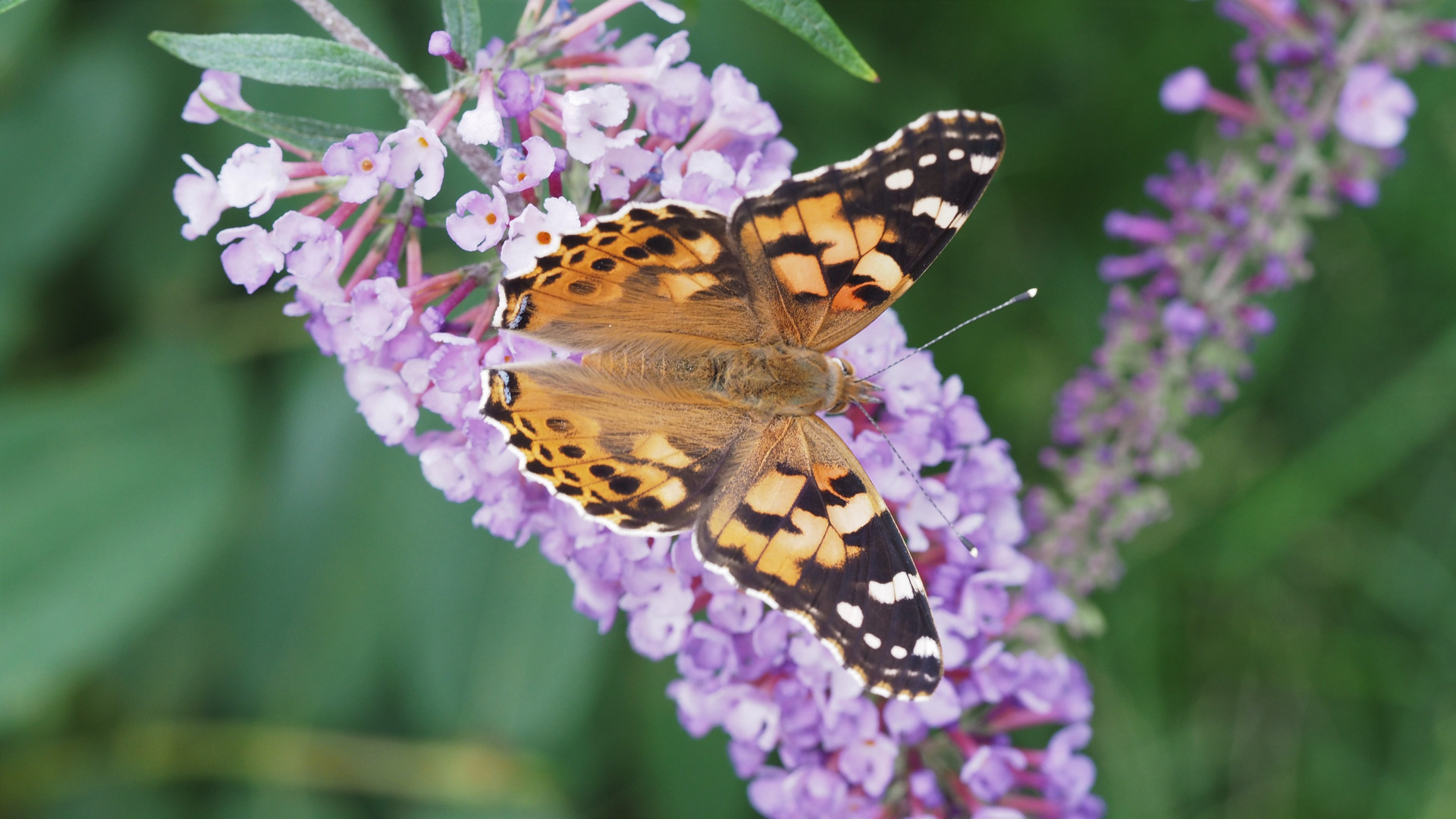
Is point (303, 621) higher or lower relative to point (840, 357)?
lower

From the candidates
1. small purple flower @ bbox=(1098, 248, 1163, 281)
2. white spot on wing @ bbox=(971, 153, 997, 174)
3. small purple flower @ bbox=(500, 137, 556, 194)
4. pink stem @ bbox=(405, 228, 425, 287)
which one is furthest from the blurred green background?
white spot on wing @ bbox=(971, 153, 997, 174)

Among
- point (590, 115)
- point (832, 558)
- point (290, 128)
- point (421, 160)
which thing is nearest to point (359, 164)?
point (421, 160)

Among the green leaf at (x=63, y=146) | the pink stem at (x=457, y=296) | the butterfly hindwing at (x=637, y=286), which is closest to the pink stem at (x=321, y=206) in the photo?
the pink stem at (x=457, y=296)

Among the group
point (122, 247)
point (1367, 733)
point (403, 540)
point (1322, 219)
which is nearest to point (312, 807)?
point (403, 540)

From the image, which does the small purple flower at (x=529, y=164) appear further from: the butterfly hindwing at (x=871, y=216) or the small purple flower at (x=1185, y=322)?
the small purple flower at (x=1185, y=322)

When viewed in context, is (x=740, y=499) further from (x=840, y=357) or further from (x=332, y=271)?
(x=332, y=271)

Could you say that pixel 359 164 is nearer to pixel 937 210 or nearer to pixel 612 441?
pixel 612 441

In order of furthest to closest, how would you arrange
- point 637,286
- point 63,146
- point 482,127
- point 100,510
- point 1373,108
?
point 63,146 → point 100,510 → point 1373,108 → point 637,286 → point 482,127

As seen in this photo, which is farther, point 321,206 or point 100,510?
point 100,510
